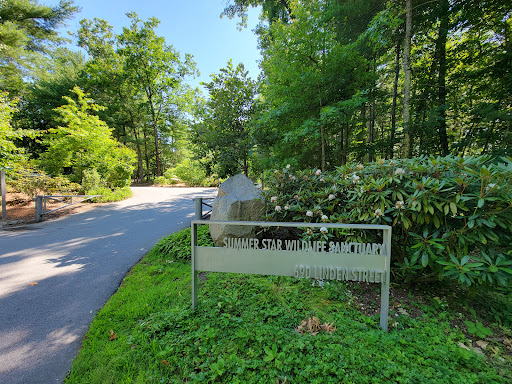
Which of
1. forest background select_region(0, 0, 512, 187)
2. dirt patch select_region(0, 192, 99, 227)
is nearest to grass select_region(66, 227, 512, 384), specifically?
forest background select_region(0, 0, 512, 187)

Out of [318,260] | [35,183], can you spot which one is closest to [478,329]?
[318,260]

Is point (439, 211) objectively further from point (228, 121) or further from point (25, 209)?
point (25, 209)

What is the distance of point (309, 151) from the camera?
6.39 metres

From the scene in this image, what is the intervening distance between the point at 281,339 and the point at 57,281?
3.06 m

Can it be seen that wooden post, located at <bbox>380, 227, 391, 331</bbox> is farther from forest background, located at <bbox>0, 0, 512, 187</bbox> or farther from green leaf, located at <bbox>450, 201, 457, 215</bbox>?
forest background, located at <bbox>0, 0, 512, 187</bbox>

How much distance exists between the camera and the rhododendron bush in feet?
5.82

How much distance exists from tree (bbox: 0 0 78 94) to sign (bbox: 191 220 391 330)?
14947 millimetres

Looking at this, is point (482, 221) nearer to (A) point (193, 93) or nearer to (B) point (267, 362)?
(B) point (267, 362)

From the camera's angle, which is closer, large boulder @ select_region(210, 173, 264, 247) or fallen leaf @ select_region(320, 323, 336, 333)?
fallen leaf @ select_region(320, 323, 336, 333)

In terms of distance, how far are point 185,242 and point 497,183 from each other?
161 inches

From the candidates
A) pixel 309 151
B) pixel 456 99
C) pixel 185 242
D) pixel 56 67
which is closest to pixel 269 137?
pixel 309 151

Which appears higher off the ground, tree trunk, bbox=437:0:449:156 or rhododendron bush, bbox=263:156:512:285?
tree trunk, bbox=437:0:449:156

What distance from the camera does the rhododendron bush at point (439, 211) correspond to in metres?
1.78

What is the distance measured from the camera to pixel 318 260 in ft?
6.06
